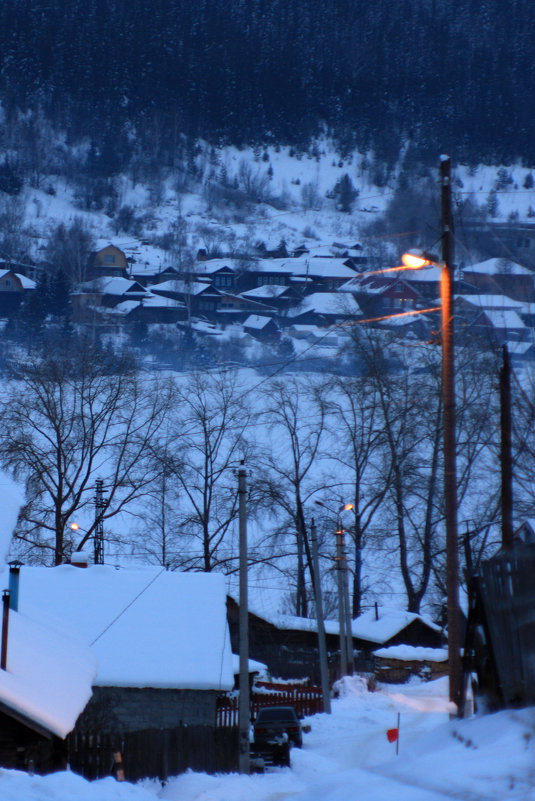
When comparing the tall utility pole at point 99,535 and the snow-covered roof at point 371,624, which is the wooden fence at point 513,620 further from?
the snow-covered roof at point 371,624

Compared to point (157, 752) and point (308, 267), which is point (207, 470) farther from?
point (308, 267)

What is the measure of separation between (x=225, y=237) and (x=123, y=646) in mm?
135155

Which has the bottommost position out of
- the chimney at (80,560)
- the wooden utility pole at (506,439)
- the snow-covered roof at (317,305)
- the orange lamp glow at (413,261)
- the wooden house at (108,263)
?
the chimney at (80,560)

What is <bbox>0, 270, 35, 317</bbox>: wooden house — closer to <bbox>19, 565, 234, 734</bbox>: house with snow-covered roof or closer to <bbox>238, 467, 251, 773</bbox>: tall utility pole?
<bbox>19, 565, 234, 734</bbox>: house with snow-covered roof

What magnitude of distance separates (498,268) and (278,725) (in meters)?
9.36

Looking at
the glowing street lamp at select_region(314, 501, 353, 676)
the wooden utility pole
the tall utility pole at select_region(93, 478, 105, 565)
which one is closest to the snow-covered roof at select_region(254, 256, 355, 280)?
the tall utility pole at select_region(93, 478, 105, 565)

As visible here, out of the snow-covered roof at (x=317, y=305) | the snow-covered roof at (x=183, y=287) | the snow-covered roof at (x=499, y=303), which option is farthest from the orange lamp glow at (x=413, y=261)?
the snow-covered roof at (x=183, y=287)

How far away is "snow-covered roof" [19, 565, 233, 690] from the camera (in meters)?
16.4

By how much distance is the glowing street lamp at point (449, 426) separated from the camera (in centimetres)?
1035

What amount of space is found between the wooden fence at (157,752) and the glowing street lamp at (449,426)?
14.1 ft

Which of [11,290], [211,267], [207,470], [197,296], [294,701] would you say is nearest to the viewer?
[294,701]

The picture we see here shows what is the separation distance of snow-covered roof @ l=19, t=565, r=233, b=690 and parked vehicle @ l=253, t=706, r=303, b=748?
0.97m

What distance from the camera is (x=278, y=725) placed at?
16.2 metres

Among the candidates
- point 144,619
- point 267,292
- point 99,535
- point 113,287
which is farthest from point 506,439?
point 267,292
